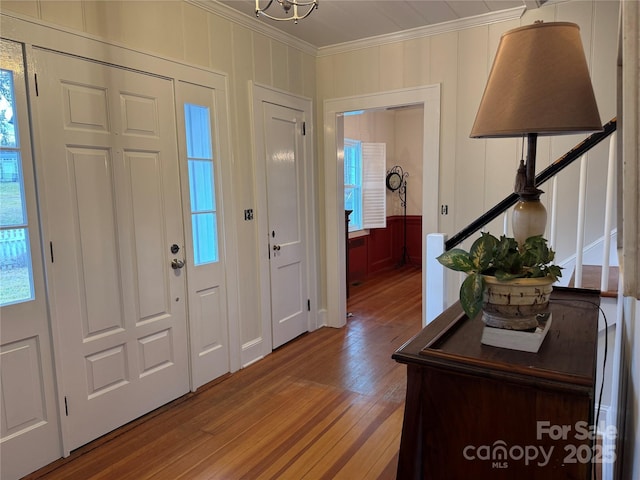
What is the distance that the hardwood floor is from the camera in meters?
2.12

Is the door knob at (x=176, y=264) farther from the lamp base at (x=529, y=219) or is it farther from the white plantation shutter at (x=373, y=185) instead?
the white plantation shutter at (x=373, y=185)

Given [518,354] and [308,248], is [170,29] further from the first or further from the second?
[518,354]

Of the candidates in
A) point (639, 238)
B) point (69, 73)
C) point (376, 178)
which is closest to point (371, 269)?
point (376, 178)

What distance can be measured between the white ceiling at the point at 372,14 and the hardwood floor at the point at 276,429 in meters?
2.63

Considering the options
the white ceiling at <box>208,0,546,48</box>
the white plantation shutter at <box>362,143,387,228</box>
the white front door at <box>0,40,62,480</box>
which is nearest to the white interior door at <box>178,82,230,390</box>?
the white ceiling at <box>208,0,546,48</box>

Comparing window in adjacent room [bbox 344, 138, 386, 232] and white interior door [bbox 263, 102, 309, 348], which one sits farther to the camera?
window in adjacent room [bbox 344, 138, 386, 232]

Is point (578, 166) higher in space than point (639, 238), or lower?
higher

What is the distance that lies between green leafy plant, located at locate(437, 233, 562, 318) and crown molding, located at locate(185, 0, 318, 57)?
255 cm

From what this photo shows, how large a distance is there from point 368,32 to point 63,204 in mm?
2702

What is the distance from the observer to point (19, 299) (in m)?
2.01

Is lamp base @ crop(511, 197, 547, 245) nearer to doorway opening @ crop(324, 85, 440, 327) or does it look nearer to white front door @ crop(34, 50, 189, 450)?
white front door @ crop(34, 50, 189, 450)

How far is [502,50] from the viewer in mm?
1184

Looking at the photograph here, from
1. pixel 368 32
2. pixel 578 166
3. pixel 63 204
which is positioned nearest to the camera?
pixel 63 204

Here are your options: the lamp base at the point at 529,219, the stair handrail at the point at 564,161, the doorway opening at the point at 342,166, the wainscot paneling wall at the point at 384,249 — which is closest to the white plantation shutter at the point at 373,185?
the wainscot paneling wall at the point at 384,249
